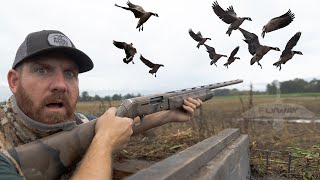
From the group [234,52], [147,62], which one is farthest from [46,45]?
[234,52]

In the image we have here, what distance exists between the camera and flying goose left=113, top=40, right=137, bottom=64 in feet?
11.1

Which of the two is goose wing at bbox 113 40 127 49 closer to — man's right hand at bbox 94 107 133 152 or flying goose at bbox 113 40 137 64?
flying goose at bbox 113 40 137 64

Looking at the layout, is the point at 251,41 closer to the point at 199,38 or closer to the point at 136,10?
the point at 199,38

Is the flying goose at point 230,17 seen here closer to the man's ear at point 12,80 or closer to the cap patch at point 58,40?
the cap patch at point 58,40

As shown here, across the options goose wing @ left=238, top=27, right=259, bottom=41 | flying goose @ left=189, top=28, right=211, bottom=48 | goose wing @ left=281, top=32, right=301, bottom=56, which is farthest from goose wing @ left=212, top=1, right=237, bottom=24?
goose wing @ left=281, top=32, right=301, bottom=56

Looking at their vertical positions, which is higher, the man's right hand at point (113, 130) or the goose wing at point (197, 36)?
the goose wing at point (197, 36)

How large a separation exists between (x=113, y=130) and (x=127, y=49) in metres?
1.37

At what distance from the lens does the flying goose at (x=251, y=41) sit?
3.97 meters

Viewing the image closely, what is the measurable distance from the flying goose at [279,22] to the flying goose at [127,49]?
152 cm

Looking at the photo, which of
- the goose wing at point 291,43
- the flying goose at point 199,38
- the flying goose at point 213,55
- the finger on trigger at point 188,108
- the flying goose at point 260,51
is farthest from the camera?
the flying goose at point 199,38

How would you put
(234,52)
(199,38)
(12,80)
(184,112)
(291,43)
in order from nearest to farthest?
(12,80) < (184,112) < (291,43) < (234,52) < (199,38)

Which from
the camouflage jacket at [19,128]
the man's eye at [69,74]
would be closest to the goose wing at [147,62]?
the man's eye at [69,74]

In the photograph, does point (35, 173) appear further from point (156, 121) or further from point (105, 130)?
point (156, 121)

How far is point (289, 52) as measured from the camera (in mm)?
4125
